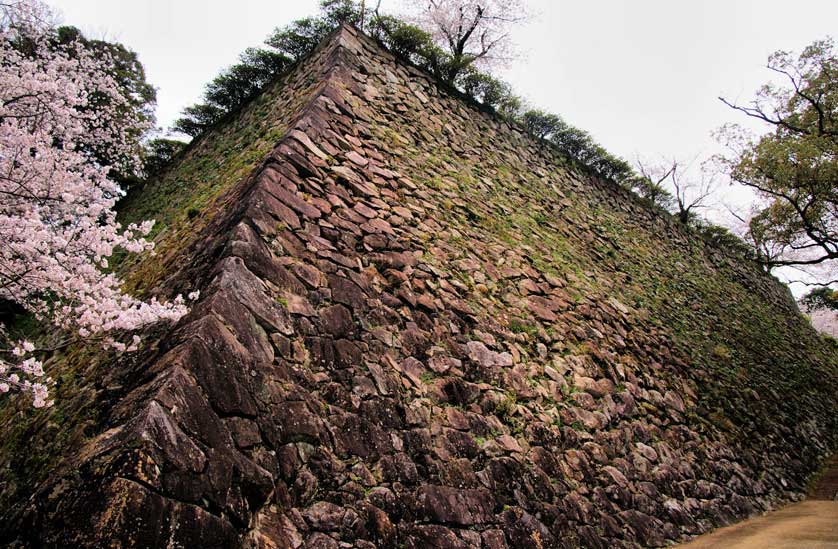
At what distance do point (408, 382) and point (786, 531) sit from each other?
480 cm

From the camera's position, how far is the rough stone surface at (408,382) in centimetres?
278

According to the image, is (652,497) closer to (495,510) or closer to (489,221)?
(495,510)

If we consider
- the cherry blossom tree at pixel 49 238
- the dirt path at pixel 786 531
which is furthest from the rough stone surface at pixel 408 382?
the cherry blossom tree at pixel 49 238

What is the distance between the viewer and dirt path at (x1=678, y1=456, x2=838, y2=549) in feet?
14.4

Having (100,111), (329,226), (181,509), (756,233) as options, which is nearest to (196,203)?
(329,226)

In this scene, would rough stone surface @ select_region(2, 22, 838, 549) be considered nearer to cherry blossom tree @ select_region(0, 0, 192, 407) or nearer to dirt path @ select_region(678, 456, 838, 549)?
dirt path @ select_region(678, 456, 838, 549)

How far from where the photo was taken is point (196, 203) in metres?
6.76

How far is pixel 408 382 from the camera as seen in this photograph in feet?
14.5

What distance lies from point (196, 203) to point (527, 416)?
5.75 m

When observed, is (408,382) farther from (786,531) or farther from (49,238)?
(786,531)

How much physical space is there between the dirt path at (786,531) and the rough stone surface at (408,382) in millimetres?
275

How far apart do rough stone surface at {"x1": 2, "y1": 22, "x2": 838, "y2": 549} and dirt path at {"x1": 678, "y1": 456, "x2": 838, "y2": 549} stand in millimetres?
275

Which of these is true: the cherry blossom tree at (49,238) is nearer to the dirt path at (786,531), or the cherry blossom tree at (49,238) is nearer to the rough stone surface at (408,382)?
the rough stone surface at (408,382)

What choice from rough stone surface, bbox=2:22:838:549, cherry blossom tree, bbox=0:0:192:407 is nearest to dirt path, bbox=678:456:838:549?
rough stone surface, bbox=2:22:838:549
